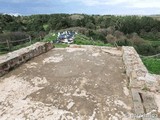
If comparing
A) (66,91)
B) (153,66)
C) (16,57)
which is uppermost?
(16,57)

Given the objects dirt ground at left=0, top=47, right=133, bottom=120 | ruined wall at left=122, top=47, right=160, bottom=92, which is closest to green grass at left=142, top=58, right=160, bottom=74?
dirt ground at left=0, top=47, right=133, bottom=120

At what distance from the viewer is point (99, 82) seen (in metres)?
3.59

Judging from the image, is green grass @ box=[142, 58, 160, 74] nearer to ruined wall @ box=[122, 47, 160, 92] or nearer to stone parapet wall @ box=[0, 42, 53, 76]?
ruined wall @ box=[122, 47, 160, 92]

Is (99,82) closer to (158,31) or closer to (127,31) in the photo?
(127,31)

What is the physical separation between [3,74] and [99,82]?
6.26 ft

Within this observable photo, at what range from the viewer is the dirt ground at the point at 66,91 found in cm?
256

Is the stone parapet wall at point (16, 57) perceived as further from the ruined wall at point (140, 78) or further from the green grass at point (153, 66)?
the green grass at point (153, 66)

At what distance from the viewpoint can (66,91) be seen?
3.18 meters

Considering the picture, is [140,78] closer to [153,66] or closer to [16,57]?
[16,57]

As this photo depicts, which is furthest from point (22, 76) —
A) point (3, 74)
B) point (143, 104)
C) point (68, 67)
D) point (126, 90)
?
point (143, 104)

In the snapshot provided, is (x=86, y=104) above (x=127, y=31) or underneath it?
above

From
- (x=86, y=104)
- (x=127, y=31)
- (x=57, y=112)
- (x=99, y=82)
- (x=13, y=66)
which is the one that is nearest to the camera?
(x=57, y=112)

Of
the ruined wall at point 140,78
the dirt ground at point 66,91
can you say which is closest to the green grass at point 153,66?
the dirt ground at point 66,91

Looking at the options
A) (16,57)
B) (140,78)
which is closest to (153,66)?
(140,78)
